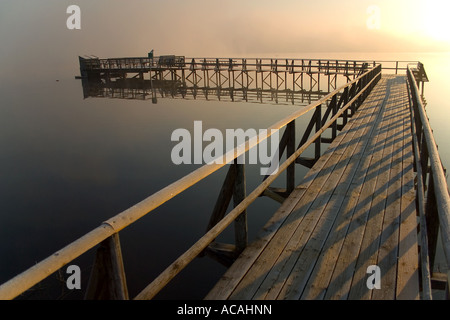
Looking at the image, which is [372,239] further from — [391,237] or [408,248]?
[408,248]

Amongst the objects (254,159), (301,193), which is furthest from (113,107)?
(301,193)

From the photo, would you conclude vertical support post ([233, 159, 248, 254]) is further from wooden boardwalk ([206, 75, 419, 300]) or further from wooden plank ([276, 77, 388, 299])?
wooden plank ([276, 77, 388, 299])

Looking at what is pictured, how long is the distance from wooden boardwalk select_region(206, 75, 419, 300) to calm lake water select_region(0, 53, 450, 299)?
5.77 metres

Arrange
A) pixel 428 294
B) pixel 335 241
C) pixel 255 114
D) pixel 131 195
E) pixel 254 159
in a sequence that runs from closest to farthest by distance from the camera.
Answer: pixel 428 294
pixel 335 241
pixel 131 195
pixel 254 159
pixel 255 114

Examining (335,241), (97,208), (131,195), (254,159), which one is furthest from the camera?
(254,159)

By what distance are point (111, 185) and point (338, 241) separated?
47.7ft

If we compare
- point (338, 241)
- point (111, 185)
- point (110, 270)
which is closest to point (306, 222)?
point (338, 241)

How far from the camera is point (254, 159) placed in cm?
1880

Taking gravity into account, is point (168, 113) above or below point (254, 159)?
above

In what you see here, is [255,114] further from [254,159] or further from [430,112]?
[430,112]

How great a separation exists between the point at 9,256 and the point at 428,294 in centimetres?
1206

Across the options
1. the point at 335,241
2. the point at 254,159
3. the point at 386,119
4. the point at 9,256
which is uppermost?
the point at 386,119
